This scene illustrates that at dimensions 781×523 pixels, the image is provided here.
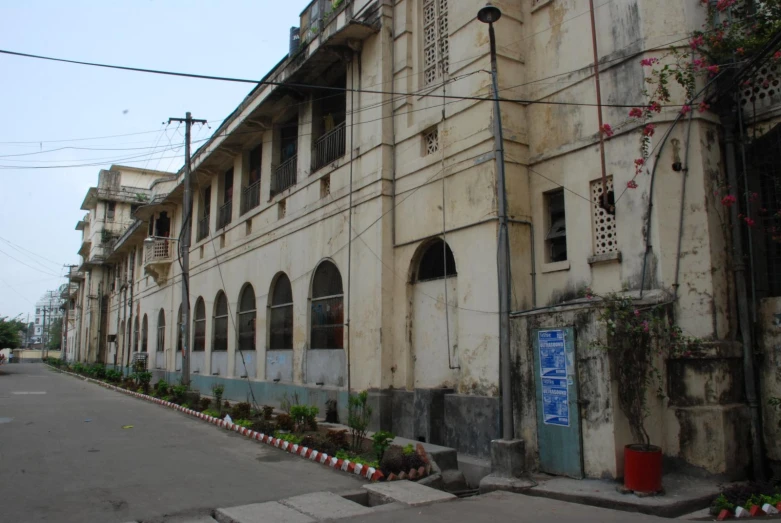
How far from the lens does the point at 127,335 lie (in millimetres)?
35562

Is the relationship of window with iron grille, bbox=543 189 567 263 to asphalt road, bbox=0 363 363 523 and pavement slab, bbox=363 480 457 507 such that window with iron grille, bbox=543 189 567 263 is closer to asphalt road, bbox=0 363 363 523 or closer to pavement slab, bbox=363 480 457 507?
pavement slab, bbox=363 480 457 507

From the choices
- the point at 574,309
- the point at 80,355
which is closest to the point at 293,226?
the point at 574,309

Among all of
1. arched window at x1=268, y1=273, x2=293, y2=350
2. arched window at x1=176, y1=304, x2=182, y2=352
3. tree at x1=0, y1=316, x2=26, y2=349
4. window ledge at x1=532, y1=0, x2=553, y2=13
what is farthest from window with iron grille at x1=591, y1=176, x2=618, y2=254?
tree at x1=0, y1=316, x2=26, y2=349

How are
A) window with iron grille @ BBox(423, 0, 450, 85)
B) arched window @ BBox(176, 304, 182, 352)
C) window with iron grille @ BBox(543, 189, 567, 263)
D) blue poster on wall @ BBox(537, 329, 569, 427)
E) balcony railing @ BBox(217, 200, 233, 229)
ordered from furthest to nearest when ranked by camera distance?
arched window @ BBox(176, 304, 182, 352) < balcony railing @ BBox(217, 200, 233, 229) < window with iron grille @ BBox(423, 0, 450, 85) < window with iron grille @ BBox(543, 189, 567, 263) < blue poster on wall @ BBox(537, 329, 569, 427)

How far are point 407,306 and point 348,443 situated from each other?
9.15 feet

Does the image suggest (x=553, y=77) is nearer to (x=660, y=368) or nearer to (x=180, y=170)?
(x=660, y=368)

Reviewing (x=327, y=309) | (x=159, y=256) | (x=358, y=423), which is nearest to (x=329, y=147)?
(x=327, y=309)

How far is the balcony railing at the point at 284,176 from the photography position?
16.9 metres

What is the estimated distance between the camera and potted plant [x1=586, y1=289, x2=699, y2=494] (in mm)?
7262

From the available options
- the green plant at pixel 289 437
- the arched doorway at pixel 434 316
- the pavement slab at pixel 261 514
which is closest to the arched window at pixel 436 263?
the arched doorway at pixel 434 316

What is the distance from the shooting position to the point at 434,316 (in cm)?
1105

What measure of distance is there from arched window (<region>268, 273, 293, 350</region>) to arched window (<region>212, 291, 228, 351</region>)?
4.21 metres

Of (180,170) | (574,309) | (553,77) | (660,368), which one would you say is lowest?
(660,368)

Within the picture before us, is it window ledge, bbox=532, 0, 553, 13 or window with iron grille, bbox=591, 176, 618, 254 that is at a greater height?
window ledge, bbox=532, 0, 553, 13
